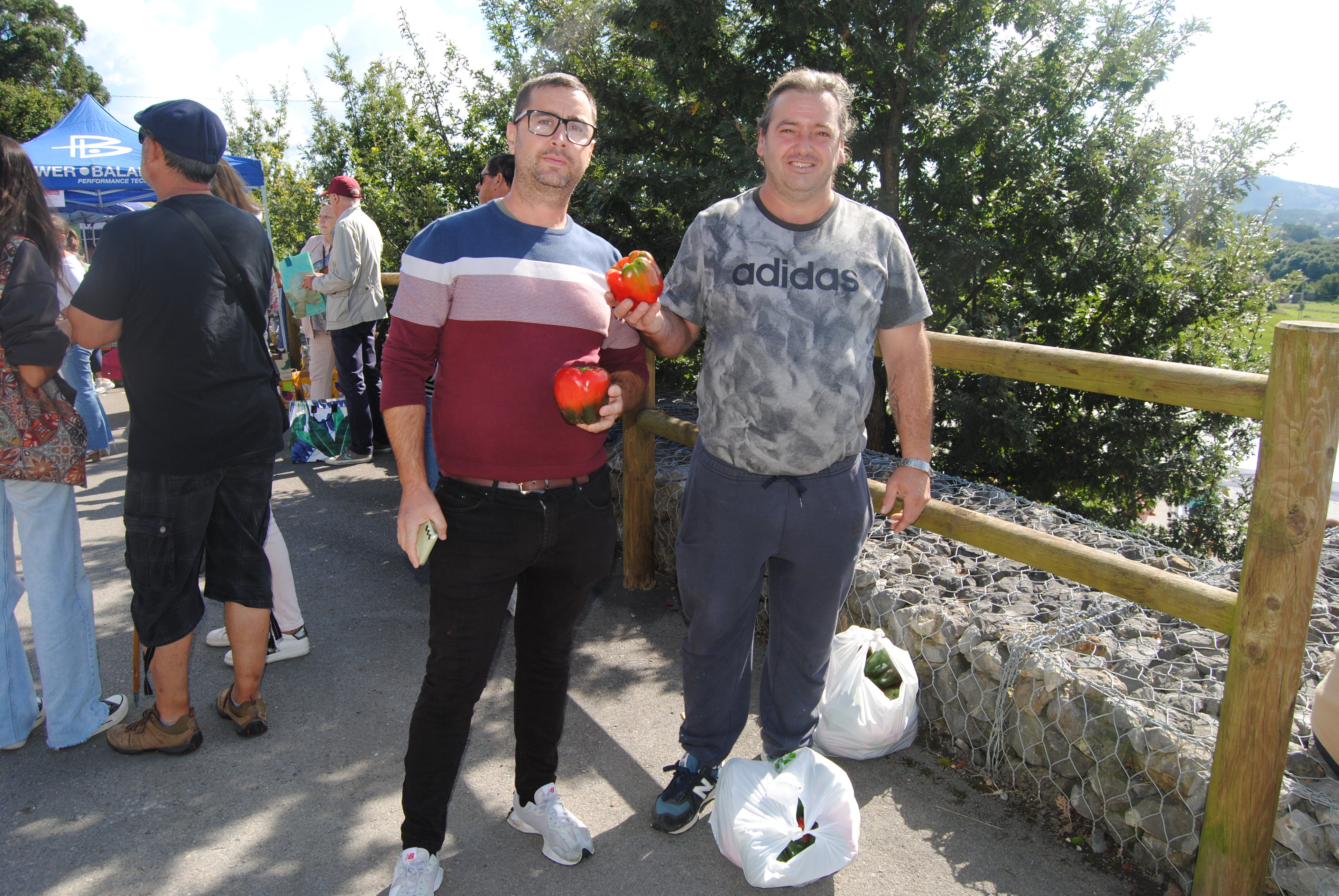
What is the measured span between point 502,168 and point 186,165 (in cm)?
181

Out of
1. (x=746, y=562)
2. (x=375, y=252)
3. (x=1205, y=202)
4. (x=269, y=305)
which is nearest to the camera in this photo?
(x=746, y=562)

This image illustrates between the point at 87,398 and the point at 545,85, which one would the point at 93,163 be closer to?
the point at 87,398

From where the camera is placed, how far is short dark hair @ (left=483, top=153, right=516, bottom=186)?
428 centimetres

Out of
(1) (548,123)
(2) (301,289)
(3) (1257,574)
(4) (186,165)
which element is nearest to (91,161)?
(2) (301,289)

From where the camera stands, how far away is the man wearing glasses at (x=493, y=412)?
6.86ft

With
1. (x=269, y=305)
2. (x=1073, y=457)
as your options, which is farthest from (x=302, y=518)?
(x=1073, y=457)

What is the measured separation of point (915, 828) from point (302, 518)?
4.19m

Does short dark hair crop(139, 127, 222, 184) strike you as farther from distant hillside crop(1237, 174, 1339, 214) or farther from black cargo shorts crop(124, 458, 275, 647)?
distant hillside crop(1237, 174, 1339, 214)

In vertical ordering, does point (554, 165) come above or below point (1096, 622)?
above

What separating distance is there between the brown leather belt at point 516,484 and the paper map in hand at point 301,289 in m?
4.71

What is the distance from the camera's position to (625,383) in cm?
228

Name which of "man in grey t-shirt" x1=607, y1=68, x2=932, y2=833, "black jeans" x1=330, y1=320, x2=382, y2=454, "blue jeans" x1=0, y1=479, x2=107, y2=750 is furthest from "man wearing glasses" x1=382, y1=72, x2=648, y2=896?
"black jeans" x1=330, y1=320, x2=382, y2=454

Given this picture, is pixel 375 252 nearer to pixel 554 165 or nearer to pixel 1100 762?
pixel 554 165

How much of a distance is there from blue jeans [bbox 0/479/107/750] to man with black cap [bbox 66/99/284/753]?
0.62ft
